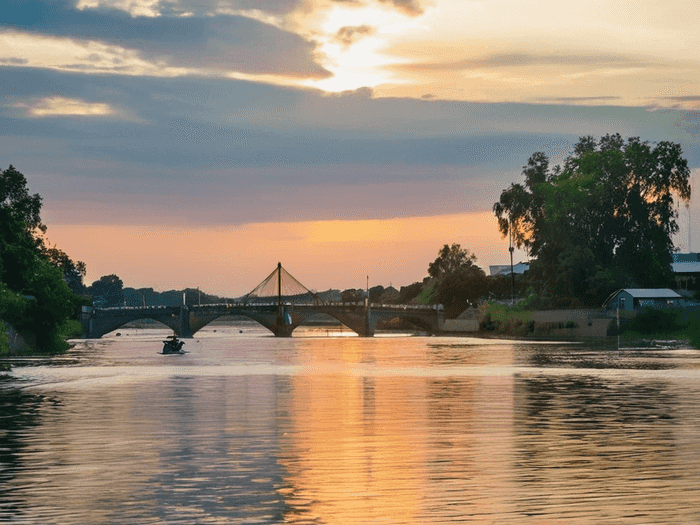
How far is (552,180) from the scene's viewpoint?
175625mm

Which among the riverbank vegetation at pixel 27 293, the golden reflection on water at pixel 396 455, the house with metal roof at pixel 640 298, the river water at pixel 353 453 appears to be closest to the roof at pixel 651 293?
the house with metal roof at pixel 640 298

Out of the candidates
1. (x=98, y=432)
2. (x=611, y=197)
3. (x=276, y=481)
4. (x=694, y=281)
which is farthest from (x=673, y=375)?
(x=694, y=281)

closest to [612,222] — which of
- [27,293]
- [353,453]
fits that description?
[27,293]

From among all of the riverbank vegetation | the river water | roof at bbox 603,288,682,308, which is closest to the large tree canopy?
roof at bbox 603,288,682,308

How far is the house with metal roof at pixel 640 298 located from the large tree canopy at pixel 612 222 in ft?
6.33

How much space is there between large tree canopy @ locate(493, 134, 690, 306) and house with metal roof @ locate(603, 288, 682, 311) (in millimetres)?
1928

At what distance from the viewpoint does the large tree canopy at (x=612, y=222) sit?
160 m

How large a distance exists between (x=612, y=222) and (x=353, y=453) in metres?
136

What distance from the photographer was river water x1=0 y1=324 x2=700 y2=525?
2208 cm

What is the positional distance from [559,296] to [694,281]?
36847mm

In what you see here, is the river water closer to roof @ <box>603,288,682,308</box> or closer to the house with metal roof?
the house with metal roof

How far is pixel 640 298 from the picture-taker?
157375mm

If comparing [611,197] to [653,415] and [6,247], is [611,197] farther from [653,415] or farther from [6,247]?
[653,415]

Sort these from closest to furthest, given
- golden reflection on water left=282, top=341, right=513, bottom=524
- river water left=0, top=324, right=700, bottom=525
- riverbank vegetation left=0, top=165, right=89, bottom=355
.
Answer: river water left=0, top=324, right=700, bottom=525 → golden reflection on water left=282, top=341, right=513, bottom=524 → riverbank vegetation left=0, top=165, right=89, bottom=355
